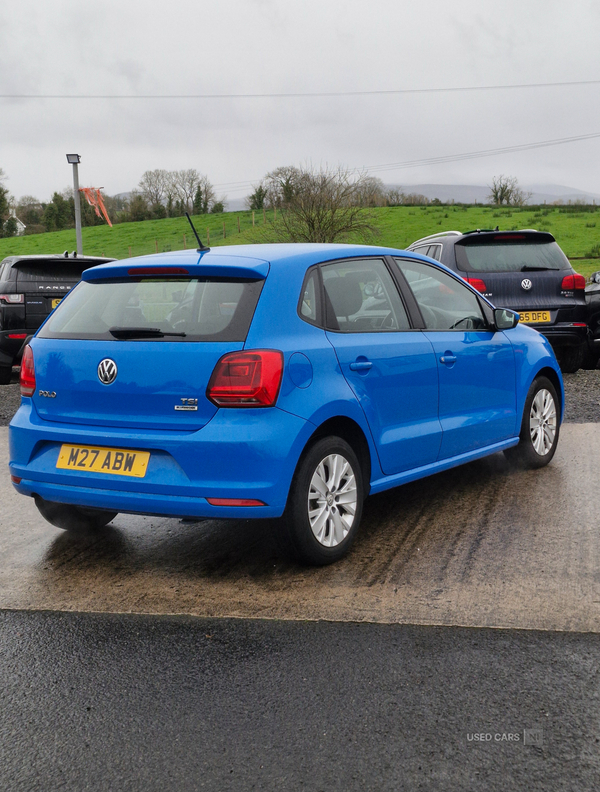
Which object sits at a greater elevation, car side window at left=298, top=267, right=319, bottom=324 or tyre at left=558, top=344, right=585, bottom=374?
car side window at left=298, top=267, right=319, bottom=324

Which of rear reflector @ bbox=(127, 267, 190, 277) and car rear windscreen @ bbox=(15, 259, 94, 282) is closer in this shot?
rear reflector @ bbox=(127, 267, 190, 277)

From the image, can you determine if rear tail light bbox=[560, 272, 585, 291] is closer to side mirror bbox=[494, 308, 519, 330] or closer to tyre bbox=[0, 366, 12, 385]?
side mirror bbox=[494, 308, 519, 330]

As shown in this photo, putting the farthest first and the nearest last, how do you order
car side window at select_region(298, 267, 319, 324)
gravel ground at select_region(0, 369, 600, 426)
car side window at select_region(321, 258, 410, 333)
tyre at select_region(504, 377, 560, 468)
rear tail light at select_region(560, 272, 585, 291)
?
rear tail light at select_region(560, 272, 585, 291), gravel ground at select_region(0, 369, 600, 426), tyre at select_region(504, 377, 560, 468), car side window at select_region(321, 258, 410, 333), car side window at select_region(298, 267, 319, 324)

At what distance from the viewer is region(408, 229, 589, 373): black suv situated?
1077 centimetres

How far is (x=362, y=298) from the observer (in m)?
4.99

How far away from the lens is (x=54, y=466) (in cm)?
448

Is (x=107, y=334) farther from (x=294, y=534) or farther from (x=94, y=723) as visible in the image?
(x=94, y=723)

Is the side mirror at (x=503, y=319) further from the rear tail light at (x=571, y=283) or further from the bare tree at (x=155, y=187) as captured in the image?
the bare tree at (x=155, y=187)

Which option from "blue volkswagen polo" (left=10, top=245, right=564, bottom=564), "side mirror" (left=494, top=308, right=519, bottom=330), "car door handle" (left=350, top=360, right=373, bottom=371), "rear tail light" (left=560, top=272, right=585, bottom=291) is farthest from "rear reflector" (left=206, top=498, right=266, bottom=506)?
"rear tail light" (left=560, top=272, right=585, bottom=291)

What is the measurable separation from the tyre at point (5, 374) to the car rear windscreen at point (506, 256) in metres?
6.88

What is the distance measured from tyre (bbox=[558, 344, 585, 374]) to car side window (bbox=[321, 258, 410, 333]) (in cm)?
761

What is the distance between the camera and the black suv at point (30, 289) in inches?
483

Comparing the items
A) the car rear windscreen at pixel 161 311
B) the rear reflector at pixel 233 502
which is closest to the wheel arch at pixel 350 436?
the rear reflector at pixel 233 502

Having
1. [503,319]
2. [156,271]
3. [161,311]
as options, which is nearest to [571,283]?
[503,319]
